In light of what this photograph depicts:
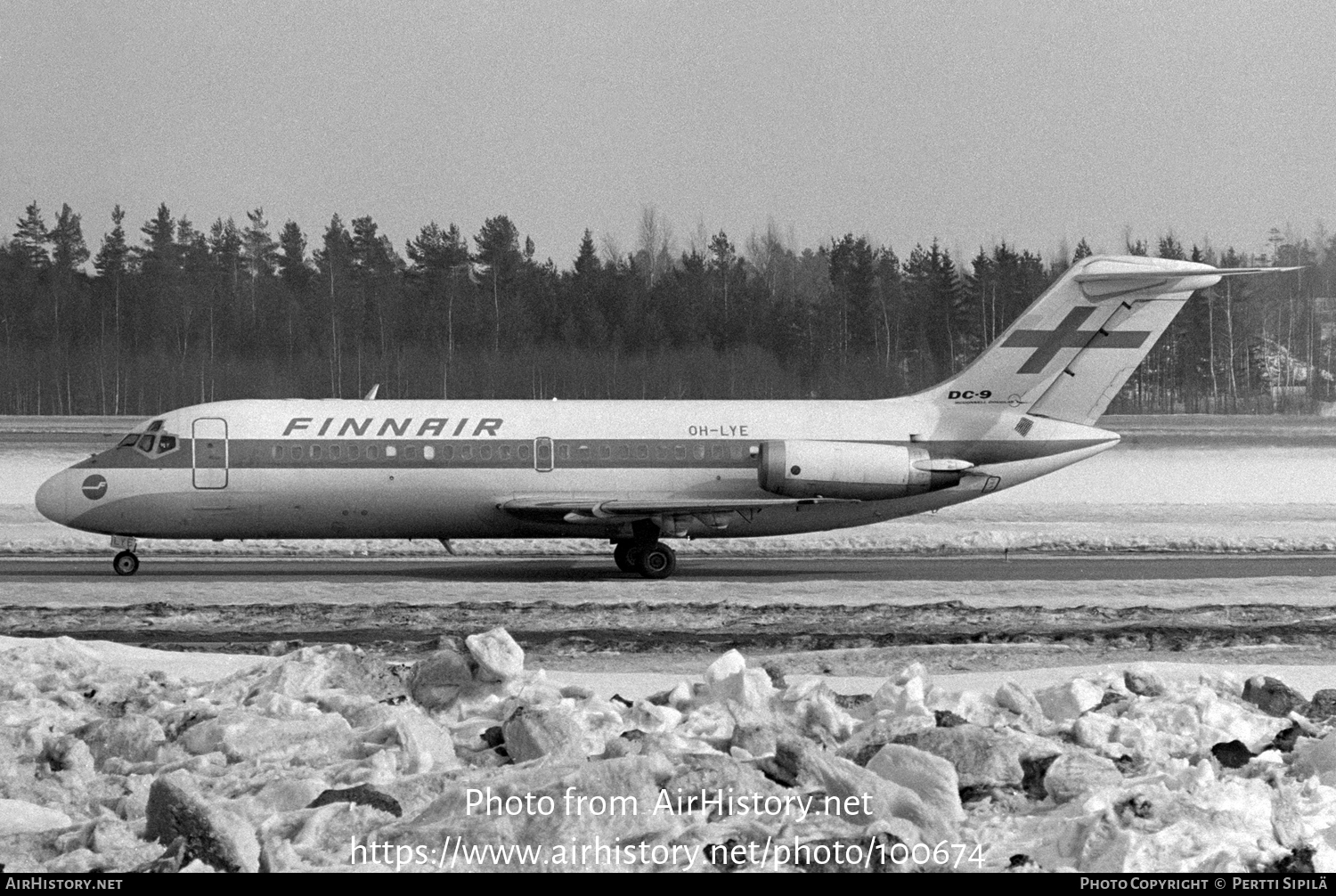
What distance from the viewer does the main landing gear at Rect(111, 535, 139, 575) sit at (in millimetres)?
22797

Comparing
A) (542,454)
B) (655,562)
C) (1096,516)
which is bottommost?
(655,562)

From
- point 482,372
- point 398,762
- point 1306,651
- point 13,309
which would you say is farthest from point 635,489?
point 13,309

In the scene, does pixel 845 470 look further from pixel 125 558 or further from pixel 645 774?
pixel 645 774

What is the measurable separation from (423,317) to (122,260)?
18.2 meters

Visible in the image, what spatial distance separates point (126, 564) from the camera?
75.0 ft

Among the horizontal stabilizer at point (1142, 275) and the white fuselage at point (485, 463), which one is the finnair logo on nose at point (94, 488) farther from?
the horizontal stabilizer at point (1142, 275)

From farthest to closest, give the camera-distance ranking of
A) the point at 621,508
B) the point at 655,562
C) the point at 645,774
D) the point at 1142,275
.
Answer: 1. the point at 1142,275
2. the point at 655,562
3. the point at 621,508
4. the point at 645,774

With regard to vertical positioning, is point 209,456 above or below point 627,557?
above

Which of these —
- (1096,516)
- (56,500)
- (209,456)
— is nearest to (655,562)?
(209,456)

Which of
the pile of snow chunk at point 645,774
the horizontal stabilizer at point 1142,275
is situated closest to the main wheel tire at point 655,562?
the horizontal stabilizer at point 1142,275

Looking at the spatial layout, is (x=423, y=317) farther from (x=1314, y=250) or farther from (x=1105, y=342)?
(x=1314, y=250)

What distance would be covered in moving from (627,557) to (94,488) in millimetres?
8005

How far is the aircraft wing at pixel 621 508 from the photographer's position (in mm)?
22797

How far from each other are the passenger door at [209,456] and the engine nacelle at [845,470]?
8075 mm
